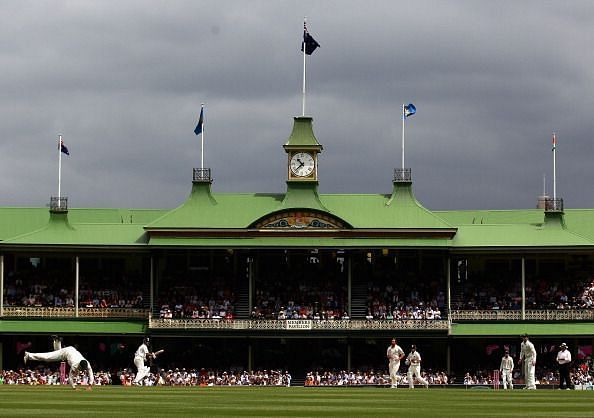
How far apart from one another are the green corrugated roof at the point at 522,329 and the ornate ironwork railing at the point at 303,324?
1277 millimetres

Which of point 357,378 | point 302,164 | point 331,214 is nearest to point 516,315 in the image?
point 357,378

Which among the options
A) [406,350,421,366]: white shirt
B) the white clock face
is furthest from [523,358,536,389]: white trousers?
the white clock face

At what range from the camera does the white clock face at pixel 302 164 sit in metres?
74.6

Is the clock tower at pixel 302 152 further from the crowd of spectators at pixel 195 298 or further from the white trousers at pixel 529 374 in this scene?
the white trousers at pixel 529 374

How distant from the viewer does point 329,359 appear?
69750 mm

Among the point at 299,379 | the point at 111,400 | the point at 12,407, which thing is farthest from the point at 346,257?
the point at 12,407

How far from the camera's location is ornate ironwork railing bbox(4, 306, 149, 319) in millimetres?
70938

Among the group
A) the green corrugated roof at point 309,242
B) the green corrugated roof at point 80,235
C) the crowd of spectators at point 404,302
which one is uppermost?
the green corrugated roof at point 80,235

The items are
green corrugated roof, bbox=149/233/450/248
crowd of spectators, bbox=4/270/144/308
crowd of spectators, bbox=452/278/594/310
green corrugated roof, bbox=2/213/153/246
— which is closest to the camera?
green corrugated roof, bbox=149/233/450/248

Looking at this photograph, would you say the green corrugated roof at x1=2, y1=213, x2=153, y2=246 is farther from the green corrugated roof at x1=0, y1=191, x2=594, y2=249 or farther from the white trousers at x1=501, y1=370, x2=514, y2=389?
the white trousers at x1=501, y1=370, x2=514, y2=389

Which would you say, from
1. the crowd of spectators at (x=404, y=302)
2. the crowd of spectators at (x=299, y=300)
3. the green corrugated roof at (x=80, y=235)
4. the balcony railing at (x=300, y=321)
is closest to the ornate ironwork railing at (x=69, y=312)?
the balcony railing at (x=300, y=321)

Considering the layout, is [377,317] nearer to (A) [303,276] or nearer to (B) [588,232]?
(A) [303,276]

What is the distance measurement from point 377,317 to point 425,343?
2.76 metres

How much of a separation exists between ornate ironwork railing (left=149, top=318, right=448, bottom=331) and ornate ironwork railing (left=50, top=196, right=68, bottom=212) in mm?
10691
